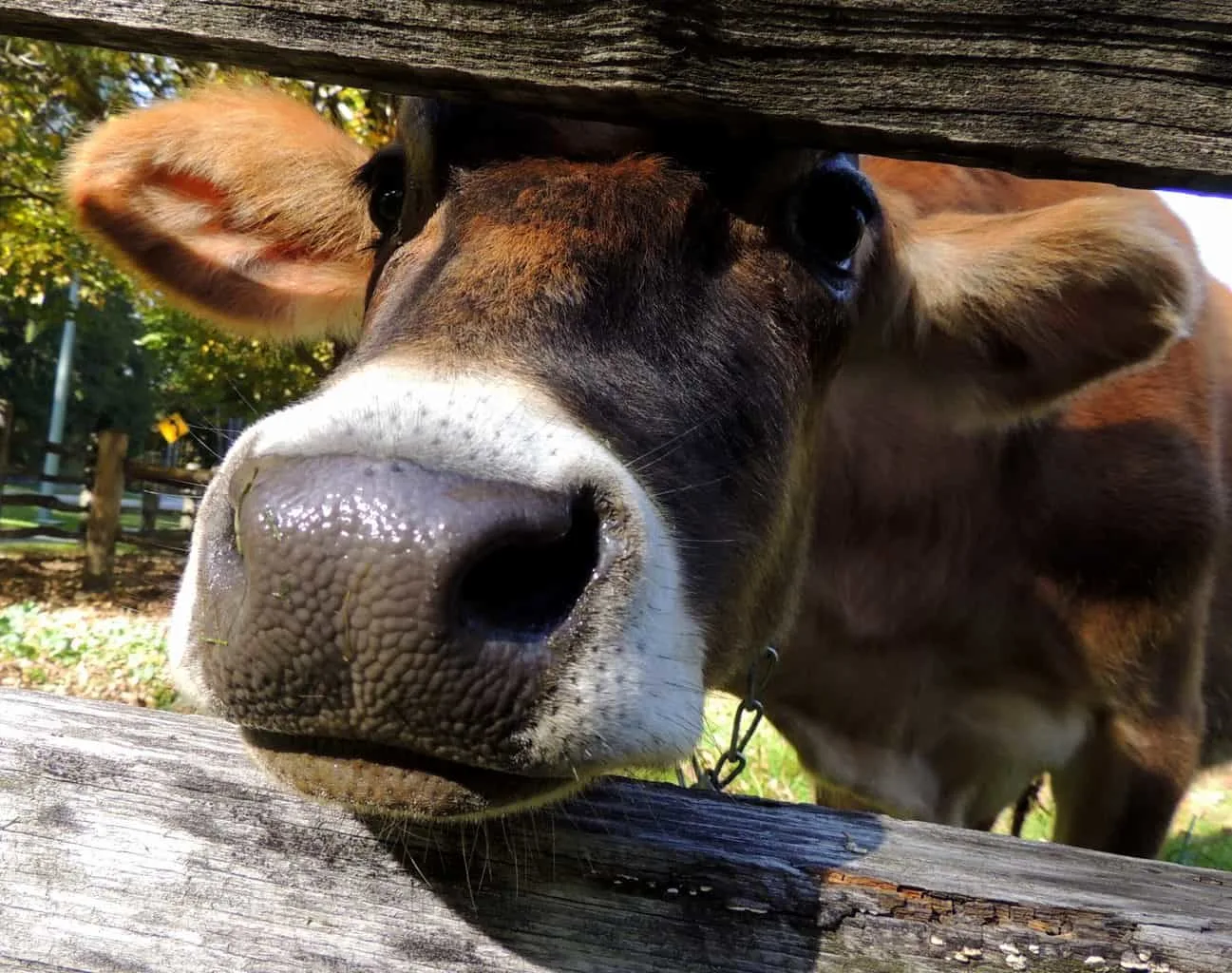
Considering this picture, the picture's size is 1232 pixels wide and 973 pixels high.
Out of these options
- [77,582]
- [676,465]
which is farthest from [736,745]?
[77,582]

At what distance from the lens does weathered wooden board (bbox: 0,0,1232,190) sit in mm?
1151

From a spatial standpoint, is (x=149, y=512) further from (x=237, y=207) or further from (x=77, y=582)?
(x=237, y=207)

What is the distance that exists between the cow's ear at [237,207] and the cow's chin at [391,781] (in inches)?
79.5

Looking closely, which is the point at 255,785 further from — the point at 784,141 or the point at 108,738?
the point at 784,141

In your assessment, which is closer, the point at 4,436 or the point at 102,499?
the point at 102,499

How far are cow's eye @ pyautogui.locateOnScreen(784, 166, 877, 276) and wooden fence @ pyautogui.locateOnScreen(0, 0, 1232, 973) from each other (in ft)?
2.93

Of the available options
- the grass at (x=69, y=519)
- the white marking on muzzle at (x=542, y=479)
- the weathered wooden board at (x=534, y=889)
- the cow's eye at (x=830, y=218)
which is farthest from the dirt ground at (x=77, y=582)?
the white marking on muzzle at (x=542, y=479)

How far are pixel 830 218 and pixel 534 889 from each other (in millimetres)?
1595

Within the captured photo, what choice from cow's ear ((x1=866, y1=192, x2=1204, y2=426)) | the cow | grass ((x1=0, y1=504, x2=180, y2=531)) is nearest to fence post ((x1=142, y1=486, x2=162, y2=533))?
grass ((x1=0, y1=504, x2=180, y2=531))

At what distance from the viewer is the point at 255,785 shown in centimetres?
143

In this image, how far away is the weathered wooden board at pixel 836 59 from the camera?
1.15 m

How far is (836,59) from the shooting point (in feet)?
3.92

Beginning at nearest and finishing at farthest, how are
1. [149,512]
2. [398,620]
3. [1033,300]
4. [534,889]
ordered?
[398,620], [534,889], [1033,300], [149,512]

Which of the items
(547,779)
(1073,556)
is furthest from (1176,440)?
(547,779)
